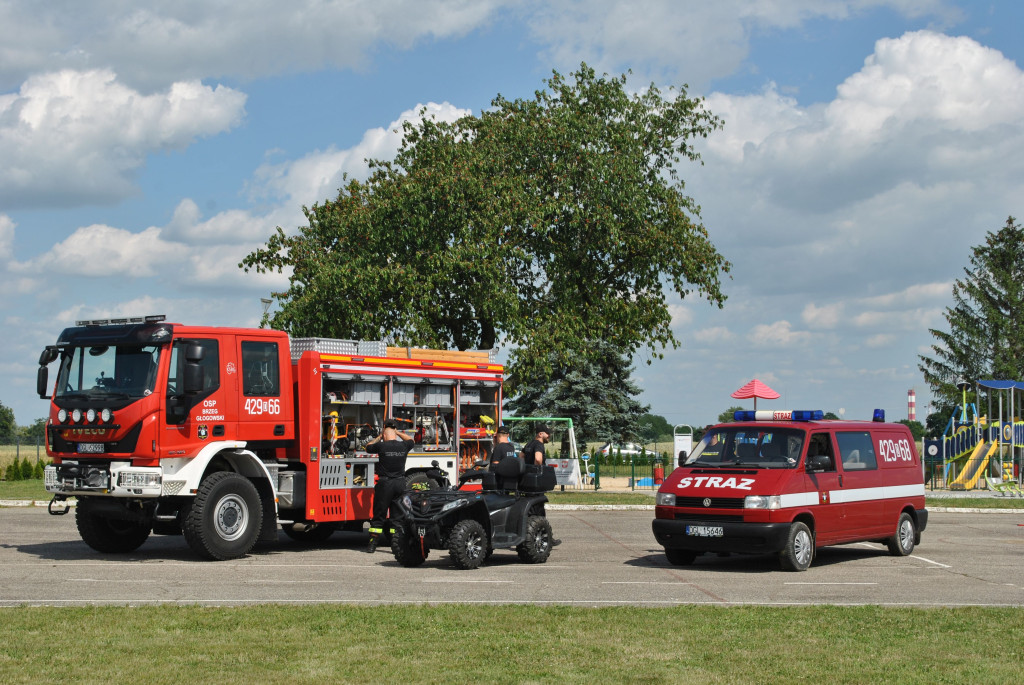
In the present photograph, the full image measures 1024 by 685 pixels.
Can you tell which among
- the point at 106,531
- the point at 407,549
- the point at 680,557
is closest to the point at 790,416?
the point at 680,557

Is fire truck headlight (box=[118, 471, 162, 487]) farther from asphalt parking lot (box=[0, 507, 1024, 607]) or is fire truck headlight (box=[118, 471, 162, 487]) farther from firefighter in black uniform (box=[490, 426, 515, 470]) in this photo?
firefighter in black uniform (box=[490, 426, 515, 470])

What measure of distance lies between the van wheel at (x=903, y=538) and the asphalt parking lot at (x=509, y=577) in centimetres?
19

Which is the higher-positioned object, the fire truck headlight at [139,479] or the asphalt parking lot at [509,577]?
the fire truck headlight at [139,479]

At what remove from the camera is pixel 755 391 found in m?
31.7

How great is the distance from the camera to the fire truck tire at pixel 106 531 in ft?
52.0

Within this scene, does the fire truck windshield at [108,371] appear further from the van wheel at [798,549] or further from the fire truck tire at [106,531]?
the van wheel at [798,549]

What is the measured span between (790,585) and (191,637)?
6.91 metres

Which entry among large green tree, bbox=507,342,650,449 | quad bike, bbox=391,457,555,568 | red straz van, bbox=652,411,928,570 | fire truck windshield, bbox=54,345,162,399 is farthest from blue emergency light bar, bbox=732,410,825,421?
large green tree, bbox=507,342,650,449

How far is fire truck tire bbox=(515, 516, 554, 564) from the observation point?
14.9 meters

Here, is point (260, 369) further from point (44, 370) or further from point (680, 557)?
point (680, 557)

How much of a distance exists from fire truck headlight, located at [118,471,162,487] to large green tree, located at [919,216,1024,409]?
54524 millimetres

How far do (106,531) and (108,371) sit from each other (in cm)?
255

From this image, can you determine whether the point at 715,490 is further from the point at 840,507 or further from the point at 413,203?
the point at 413,203

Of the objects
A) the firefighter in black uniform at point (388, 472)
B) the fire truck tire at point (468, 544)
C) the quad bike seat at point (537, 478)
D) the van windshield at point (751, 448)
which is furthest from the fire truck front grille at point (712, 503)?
the firefighter in black uniform at point (388, 472)
